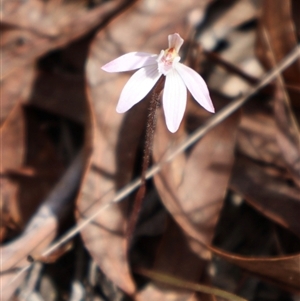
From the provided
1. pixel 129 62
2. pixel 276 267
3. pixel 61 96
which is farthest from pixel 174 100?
pixel 61 96

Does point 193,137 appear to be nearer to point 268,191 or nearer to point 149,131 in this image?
point 268,191

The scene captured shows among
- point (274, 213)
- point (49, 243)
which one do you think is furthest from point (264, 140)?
point (49, 243)

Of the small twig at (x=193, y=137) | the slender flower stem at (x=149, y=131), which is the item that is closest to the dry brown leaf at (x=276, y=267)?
the slender flower stem at (x=149, y=131)

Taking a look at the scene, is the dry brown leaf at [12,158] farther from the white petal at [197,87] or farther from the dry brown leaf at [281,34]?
the dry brown leaf at [281,34]

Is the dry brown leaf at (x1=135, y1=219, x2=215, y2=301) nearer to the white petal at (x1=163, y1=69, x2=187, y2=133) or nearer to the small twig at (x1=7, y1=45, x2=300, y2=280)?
the small twig at (x1=7, y1=45, x2=300, y2=280)

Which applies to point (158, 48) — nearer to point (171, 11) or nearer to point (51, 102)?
point (171, 11)

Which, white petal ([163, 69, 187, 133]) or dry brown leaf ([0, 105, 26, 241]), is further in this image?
dry brown leaf ([0, 105, 26, 241])

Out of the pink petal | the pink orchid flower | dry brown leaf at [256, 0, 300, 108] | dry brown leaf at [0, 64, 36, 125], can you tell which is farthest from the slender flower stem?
dry brown leaf at [256, 0, 300, 108]
